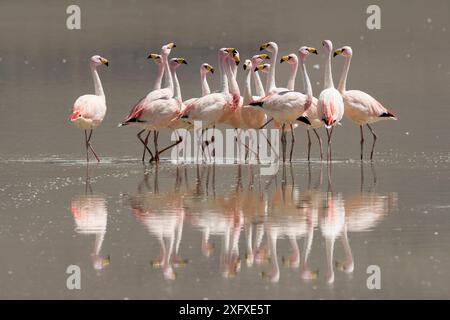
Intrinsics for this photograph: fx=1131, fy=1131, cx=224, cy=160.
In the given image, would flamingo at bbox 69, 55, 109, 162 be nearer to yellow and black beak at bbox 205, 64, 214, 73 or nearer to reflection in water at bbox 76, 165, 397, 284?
yellow and black beak at bbox 205, 64, 214, 73

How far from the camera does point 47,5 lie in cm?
4041

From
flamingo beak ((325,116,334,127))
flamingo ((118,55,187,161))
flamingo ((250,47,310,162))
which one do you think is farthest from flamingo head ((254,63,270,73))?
flamingo beak ((325,116,334,127))

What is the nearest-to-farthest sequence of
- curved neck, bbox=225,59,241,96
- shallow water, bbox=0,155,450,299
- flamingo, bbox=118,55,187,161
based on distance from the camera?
shallow water, bbox=0,155,450,299 < flamingo, bbox=118,55,187,161 < curved neck, bbox=225,59,241,96

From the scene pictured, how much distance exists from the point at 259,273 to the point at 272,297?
770 millimetres

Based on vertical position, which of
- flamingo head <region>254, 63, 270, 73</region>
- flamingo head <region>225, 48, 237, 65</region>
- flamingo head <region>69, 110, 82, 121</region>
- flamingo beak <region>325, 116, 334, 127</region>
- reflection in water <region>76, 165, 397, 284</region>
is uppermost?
flamingo head <region>225, 48, 237, 65</region>

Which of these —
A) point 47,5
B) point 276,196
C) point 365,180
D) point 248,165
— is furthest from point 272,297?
point 47,5

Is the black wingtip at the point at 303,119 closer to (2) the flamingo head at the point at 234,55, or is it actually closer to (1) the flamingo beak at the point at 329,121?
(1) the flamingo beak at the point at 329,121

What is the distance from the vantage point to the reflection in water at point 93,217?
30.0 feet

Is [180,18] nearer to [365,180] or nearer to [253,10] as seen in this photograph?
[253,10]

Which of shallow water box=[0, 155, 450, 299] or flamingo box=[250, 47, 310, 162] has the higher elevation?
flamingo box=[250, 47, 310, 162]

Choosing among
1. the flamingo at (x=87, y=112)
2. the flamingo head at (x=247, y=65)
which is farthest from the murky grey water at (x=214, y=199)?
the flamingo head at (x=247, y=65)

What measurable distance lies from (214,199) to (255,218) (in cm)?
162

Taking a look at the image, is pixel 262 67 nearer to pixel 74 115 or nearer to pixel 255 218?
pixel 74 115

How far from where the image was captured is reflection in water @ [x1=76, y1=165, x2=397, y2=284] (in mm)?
8984
